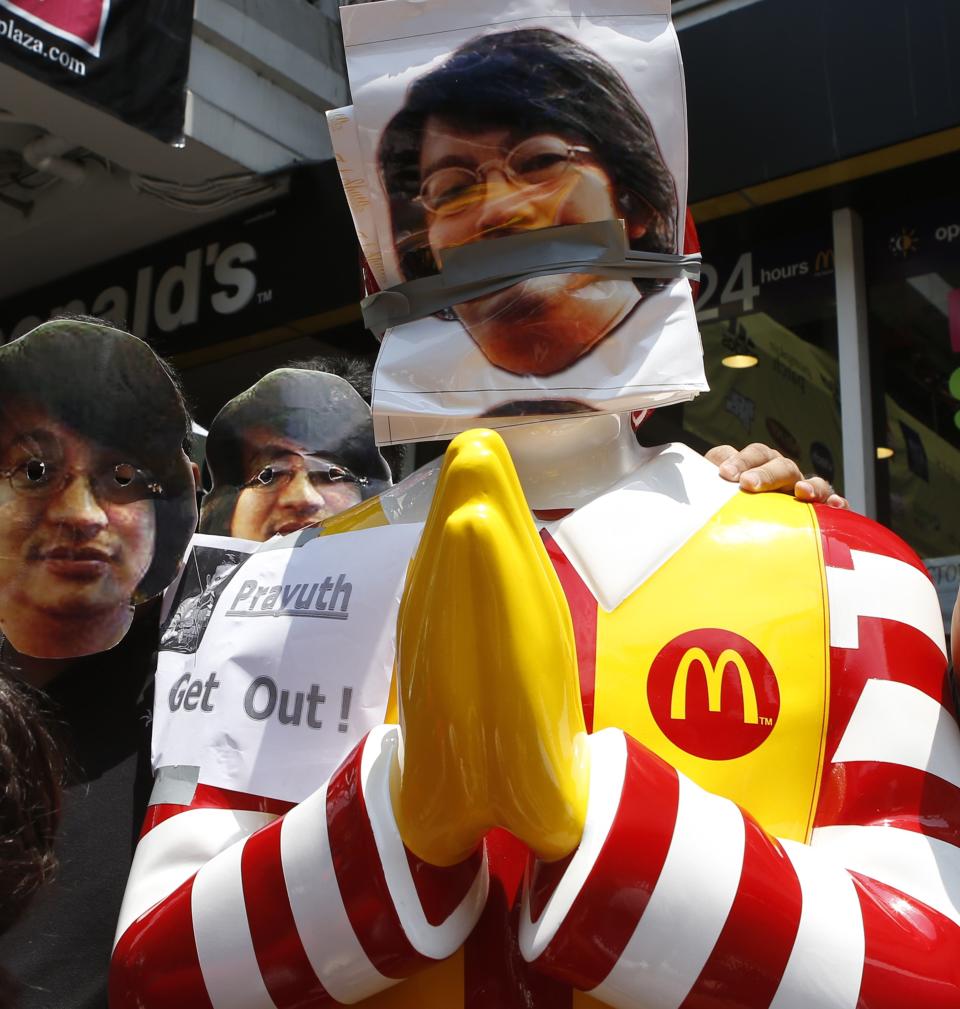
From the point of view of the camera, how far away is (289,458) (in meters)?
3.15

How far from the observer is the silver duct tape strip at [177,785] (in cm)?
163

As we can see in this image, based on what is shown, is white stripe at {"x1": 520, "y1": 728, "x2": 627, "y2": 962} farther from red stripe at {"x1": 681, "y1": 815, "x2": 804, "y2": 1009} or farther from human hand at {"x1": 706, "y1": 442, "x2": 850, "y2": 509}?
human hand at {"x1": 706, "y1": 442, "x2": 850, "y2": 509}

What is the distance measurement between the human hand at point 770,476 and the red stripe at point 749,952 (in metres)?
0.68

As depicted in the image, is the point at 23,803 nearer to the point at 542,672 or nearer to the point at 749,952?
Result: the point at 542,672

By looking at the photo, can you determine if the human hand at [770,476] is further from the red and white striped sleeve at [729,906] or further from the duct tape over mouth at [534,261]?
the red and white striped sleeve at [729,906]

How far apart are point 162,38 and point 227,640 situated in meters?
4.56

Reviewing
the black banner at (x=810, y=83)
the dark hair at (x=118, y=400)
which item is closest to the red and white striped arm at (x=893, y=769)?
the dark hair at (x=118, y=400)

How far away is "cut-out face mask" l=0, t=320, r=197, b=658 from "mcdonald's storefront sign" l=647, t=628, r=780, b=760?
1.15 meters

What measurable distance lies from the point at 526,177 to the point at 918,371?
3.66 metres

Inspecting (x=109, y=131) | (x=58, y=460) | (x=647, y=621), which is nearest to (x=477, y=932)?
(x=647, y=621)

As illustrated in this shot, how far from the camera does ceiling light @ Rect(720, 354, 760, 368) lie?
541 cm

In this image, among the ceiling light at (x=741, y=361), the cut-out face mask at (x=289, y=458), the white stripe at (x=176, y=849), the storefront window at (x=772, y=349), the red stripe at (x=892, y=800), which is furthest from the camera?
the ceiling light at (x=741, y=361)

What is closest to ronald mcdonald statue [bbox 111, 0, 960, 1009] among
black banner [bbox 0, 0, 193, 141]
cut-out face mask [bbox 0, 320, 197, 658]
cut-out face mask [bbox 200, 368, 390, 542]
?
cut-out face mask [bbox 0, 320, 197, 658]

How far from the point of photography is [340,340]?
700 cm
